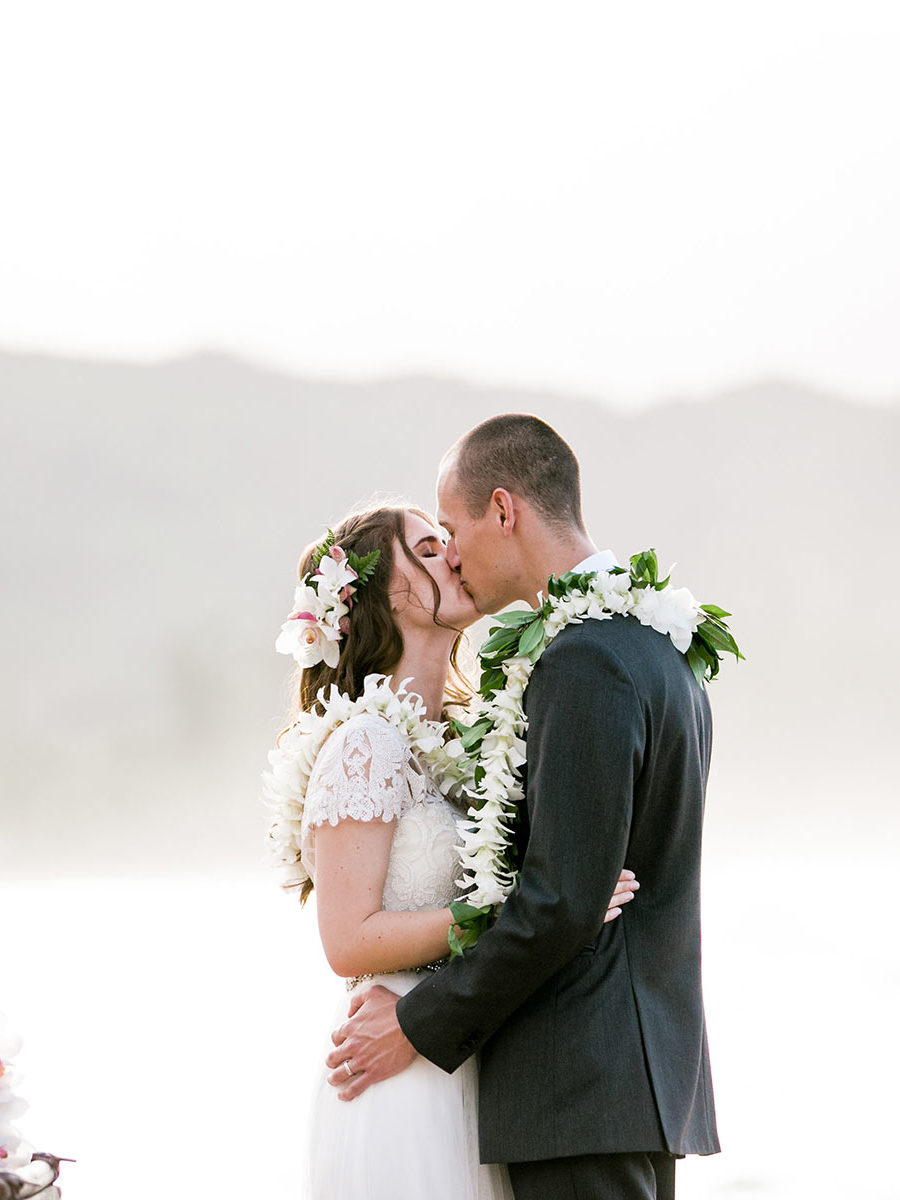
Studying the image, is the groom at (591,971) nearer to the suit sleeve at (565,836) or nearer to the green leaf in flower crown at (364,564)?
the suit sleeve at (565,836)

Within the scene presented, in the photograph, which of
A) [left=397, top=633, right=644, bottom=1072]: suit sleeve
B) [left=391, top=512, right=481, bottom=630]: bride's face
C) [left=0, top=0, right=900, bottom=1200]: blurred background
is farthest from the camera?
[left=0, top=0, right=900, bottom=1200]: blurred background

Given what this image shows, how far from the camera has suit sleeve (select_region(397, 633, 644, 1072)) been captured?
210cm

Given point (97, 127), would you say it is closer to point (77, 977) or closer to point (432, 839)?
point (77, 977)

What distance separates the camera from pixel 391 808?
95.0 inches

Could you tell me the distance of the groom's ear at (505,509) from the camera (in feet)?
8.25

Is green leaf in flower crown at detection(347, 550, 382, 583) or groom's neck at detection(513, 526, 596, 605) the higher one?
green leaf in flower crown at detection(347, 550, 382, 583)

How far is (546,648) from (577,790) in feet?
0.80

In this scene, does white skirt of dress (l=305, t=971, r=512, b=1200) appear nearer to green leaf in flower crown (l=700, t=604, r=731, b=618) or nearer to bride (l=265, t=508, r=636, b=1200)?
bride (l=265, t=508, r=636, b=1200)

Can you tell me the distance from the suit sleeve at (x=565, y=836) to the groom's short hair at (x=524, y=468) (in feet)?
1.35

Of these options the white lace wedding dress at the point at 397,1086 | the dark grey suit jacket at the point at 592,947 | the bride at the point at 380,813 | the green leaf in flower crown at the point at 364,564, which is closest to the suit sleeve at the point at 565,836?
the dark grey suit jacket at the point at 592,947

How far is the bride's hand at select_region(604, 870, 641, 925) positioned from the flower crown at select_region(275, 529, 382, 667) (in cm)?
85

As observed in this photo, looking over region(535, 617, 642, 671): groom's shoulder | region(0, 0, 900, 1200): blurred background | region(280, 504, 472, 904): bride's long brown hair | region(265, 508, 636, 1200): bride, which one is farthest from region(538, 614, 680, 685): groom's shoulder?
region(0, 0, 900, 1200): blurred background

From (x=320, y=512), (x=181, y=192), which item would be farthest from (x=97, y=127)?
(x=320, y=512)

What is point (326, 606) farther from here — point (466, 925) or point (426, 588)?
point (466, 925)
